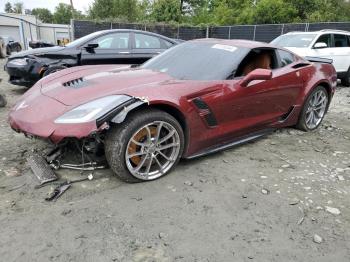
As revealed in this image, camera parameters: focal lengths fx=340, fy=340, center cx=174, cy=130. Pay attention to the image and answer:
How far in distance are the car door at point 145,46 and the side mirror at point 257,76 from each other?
425 cm

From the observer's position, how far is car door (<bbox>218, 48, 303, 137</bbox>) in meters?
3.71

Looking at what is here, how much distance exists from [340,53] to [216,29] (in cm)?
1281

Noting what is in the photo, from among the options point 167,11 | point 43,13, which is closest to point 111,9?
point 167,11

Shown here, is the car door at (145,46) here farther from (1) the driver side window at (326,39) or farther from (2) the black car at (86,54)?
(1) the driver side window at (326,39)

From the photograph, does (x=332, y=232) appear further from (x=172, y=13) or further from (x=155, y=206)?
(x=172, y=13)

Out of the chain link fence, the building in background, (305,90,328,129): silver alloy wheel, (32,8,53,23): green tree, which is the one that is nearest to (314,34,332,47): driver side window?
(305,90,328,129): silver alloy wheel

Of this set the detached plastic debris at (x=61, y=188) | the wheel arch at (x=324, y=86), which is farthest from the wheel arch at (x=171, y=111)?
the wheel arch at (x=324, y=86)

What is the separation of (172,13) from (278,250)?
28.4 m

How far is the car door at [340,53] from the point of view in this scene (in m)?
9.35

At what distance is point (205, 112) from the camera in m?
3.46

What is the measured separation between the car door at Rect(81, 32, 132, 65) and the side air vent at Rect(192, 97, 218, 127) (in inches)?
168

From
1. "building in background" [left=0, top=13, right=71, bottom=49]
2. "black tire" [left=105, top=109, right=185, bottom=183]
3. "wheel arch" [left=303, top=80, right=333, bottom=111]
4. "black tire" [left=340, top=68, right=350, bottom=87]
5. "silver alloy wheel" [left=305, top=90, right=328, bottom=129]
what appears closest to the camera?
"black tire" [left=105, top=109, right=185, bottom=183]

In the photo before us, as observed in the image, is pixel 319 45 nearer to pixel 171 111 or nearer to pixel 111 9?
pixel 171 111

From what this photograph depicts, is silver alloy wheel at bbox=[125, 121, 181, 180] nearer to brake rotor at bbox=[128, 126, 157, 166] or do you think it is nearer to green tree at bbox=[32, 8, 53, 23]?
brake rotor at bbox=[128, 126, 157, 166]
